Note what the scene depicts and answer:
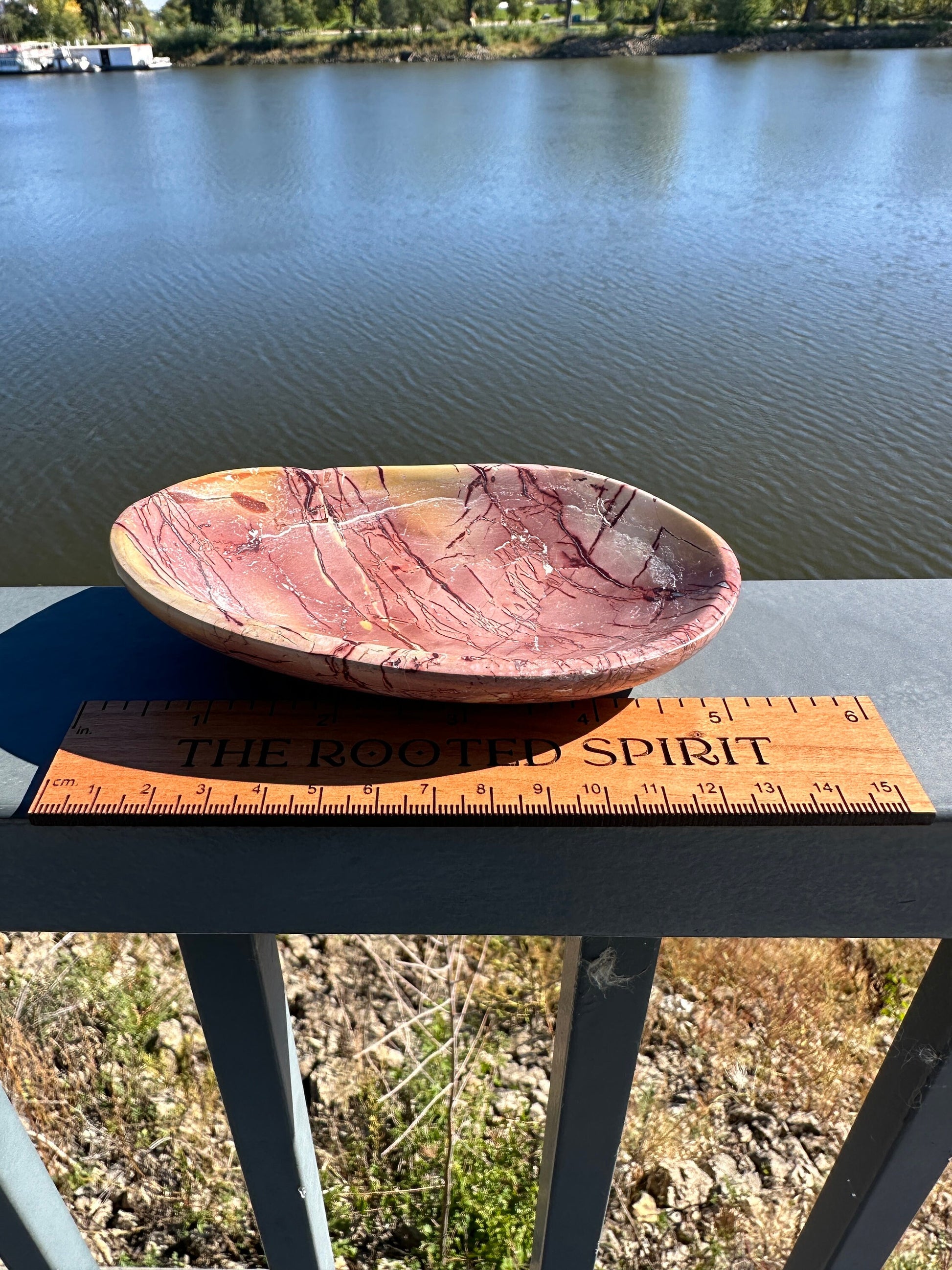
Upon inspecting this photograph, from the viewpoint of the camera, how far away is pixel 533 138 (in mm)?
12125

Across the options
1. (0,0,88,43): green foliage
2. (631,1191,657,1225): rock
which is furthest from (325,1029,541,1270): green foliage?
(0,0,88,43): green foliage

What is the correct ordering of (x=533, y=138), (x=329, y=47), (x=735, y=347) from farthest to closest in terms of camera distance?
(x=329, y=47), (x=533, y=138), (x=735, y=347)

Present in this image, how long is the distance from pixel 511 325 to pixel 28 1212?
5710 millimetres

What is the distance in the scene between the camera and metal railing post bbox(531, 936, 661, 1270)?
3.35 feet

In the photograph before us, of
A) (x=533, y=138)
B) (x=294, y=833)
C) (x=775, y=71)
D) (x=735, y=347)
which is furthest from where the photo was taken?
(x=775, y=71)

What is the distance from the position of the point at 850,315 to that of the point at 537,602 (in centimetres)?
575

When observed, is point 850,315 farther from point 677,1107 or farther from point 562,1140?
point 562,1140

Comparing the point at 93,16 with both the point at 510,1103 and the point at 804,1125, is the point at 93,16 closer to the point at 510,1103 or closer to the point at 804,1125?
the point at 510,1103

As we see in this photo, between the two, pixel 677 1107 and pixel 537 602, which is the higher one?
pixel 537 602

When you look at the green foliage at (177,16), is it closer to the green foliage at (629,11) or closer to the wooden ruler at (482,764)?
the green foliage at (629,11)

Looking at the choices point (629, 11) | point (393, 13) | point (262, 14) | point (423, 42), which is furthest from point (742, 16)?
point (262, 14)

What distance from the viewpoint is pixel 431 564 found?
52.6 inches

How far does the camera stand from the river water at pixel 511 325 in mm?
4734

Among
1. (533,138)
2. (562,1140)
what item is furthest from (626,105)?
(562,1140)
